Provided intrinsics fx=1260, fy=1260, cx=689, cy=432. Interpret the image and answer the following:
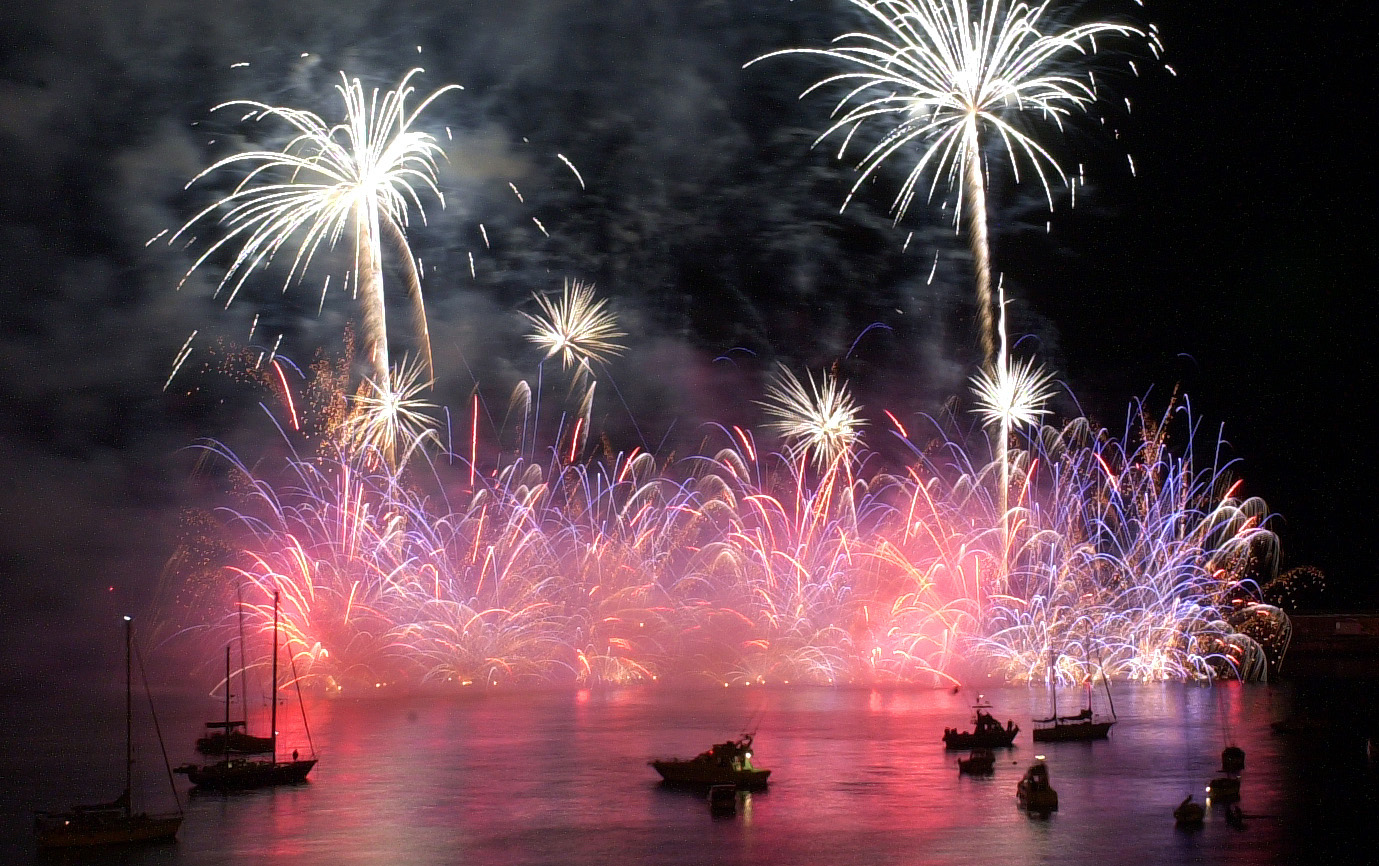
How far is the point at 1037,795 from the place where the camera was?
55.5 m

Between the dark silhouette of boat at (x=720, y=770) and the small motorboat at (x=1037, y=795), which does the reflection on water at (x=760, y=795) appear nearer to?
the small motorboat at (x=1037, y=795)

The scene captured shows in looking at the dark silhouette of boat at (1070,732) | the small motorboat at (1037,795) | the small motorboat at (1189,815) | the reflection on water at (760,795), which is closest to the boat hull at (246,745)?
the reflection on water at (760,795)

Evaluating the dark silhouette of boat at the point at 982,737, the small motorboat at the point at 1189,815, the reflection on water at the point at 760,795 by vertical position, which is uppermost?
the dark silhouette of boat at the point at 982,737

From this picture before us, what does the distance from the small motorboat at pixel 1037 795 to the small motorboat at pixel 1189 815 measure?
17.1 ft

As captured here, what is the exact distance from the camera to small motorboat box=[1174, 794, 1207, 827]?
51.6 meters

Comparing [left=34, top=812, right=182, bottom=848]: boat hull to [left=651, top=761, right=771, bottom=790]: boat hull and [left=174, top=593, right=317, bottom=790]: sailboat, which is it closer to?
[left=174, top=593, right=317, bottom=790]: sailboat

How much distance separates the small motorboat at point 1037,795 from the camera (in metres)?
55.2

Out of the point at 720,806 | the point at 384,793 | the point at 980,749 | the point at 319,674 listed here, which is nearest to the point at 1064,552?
the point at 980,749

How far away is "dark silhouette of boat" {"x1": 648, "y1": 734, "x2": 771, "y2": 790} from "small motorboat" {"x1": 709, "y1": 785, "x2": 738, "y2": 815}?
9.60 feet

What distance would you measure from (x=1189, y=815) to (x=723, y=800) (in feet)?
64.3

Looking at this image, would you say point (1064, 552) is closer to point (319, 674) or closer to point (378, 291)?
point (378, 291)

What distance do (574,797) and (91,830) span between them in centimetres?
2136

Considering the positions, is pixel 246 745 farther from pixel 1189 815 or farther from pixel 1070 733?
pixel 1189 815

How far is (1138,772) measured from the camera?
68750 millimetres
